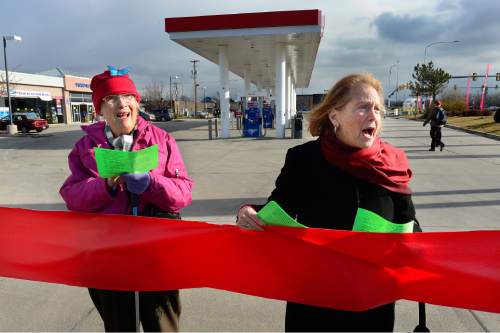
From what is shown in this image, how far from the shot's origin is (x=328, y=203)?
70.4 inches

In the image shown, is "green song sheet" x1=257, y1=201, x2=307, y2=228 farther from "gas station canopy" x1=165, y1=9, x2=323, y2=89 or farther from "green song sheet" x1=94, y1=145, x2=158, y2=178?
"gas station canopy" x1=165, y1=9, x2=323, y2=89

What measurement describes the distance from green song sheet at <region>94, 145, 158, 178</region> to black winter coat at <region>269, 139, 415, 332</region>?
636 millimetres

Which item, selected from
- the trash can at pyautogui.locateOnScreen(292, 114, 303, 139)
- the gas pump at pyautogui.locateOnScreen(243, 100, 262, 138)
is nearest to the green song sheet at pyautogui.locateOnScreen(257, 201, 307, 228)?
the trash can at pyautogui.locateOnScreen(292, 114, 303, 139)

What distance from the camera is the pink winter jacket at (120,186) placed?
1.97 metres

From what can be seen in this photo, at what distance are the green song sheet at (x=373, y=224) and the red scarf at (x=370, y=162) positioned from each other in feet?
0.47

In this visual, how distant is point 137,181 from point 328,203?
905 mm

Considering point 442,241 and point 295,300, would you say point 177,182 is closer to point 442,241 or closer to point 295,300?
point 295,300

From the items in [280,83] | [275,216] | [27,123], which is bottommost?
[27,123]

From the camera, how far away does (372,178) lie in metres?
1.71

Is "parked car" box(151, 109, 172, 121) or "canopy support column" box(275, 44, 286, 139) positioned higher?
"canopy support column" box(275, 44, 286, 139)

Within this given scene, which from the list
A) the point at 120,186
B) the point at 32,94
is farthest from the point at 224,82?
the point at 32,94

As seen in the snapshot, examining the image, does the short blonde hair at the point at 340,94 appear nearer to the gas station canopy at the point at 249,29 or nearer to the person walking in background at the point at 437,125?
the person walking in background at the point at 437,125

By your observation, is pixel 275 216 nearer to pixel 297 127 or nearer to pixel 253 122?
pixel 297 127

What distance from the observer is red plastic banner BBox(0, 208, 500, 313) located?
5.91 feet
